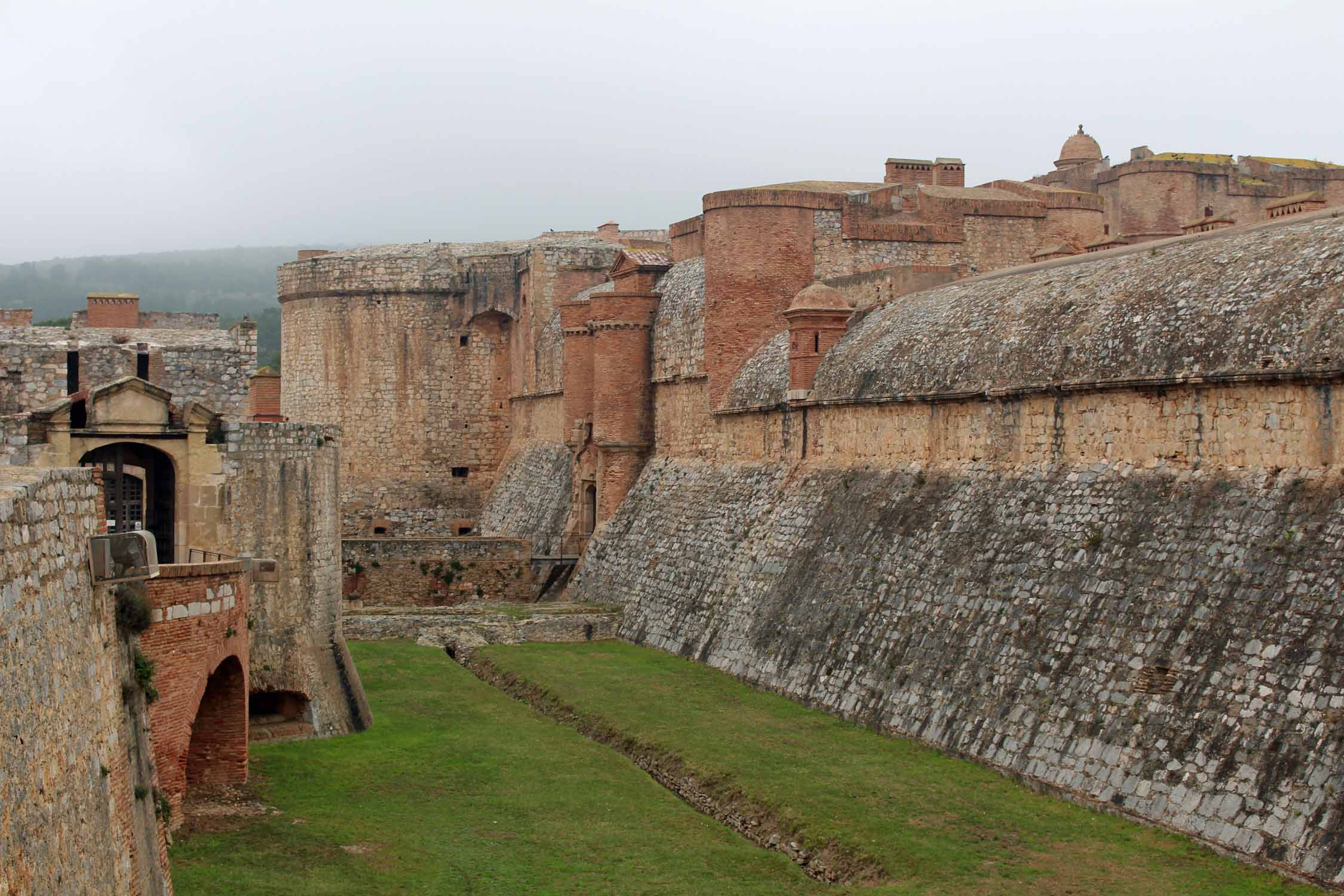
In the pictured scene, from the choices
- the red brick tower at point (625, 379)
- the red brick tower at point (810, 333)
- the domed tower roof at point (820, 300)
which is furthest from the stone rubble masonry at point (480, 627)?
the domed tower roof at point (820, 300)

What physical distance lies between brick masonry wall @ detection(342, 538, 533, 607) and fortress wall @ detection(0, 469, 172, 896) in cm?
2332

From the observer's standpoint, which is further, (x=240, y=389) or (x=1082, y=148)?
(x=1082, y=148)

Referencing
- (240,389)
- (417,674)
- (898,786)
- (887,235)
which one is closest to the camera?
(898,786)

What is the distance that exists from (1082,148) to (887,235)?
70.8 feet

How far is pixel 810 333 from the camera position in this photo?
2822 cm

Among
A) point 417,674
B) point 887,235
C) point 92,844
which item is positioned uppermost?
point 887,235

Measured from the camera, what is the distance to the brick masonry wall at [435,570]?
35844 mm

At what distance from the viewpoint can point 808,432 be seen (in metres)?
27.9

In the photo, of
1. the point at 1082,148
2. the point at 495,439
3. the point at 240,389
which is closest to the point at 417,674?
the point at 240,389

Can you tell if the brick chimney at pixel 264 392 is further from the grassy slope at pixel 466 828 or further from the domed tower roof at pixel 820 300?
the grassy slope at pixel 466 828

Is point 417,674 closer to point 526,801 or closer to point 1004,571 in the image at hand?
point 526,801

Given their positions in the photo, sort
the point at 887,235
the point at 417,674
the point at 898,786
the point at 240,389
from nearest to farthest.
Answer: the point at 898,786 → the point at 240,389 → the point at 417,674 → the point at 887,235

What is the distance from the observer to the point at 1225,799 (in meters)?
14.1

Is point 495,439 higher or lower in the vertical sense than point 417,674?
higher
